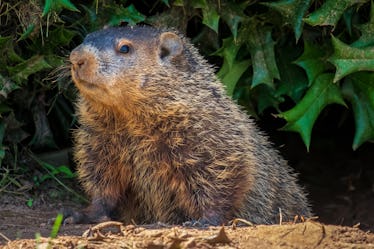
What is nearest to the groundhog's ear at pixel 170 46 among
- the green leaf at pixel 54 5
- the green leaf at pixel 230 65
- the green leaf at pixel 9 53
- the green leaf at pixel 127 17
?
the green leaf at pixel 54 5

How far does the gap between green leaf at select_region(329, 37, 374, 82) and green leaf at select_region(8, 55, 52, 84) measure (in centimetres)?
189

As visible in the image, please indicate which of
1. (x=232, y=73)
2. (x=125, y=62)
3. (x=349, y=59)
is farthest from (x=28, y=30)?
(x=349, y=59)

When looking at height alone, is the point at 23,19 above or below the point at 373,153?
above

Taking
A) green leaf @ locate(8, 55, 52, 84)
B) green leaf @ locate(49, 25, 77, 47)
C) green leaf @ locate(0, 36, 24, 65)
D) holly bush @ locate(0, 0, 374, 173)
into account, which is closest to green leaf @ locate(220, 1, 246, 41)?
holly bush @ locate(0, 0, 374, 173)

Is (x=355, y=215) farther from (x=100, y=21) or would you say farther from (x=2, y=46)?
(x=2, y=46)

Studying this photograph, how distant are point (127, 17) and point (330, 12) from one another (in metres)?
1.36

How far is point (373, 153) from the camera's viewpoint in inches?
304

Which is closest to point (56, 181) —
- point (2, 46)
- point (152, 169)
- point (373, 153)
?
point (2, 46)

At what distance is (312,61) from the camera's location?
5781 millimetres

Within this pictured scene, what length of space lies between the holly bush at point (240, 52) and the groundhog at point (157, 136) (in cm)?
60

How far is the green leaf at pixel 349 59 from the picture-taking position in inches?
210

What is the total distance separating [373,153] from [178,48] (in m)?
3.35

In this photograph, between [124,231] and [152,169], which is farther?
[152,169]

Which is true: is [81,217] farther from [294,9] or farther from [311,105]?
[294,9]
